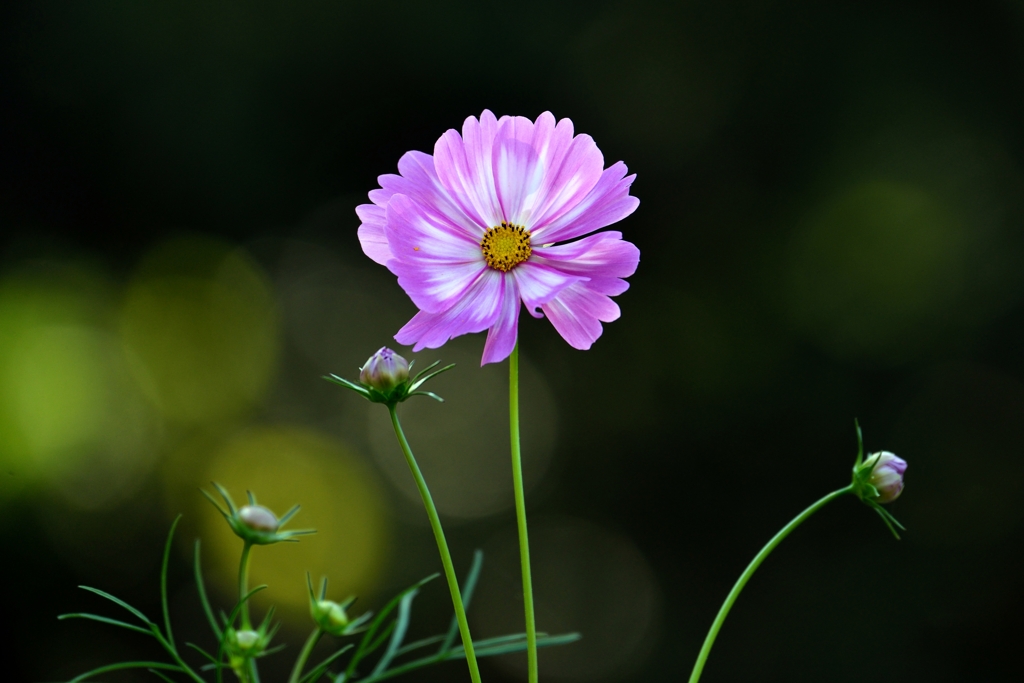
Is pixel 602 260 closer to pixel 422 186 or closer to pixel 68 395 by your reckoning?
pixel 422 186

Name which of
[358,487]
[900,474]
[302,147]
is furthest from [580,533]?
[900,474]

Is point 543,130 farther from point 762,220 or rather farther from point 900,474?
point 762,220

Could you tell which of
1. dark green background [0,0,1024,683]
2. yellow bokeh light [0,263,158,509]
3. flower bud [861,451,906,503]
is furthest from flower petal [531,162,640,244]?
yellow bokeh light [0,263,158,509]

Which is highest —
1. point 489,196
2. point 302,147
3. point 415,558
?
point 302,147

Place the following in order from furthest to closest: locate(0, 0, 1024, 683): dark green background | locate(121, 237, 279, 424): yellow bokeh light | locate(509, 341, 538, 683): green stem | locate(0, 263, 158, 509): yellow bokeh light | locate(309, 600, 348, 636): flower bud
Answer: locate(121, 237, 279, 424): yellow bokeh light → locate(0, 0, 1024, 683): dark green background → locate(0, 263, 158, 509): yellow bokeh light → locate(309, 600, 348, 636): flower bud → locate(509, 341, 538, 683): green stem

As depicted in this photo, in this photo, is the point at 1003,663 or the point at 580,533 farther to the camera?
the point at 580,533

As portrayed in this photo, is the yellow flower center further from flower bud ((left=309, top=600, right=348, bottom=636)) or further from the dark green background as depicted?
the dark green background
